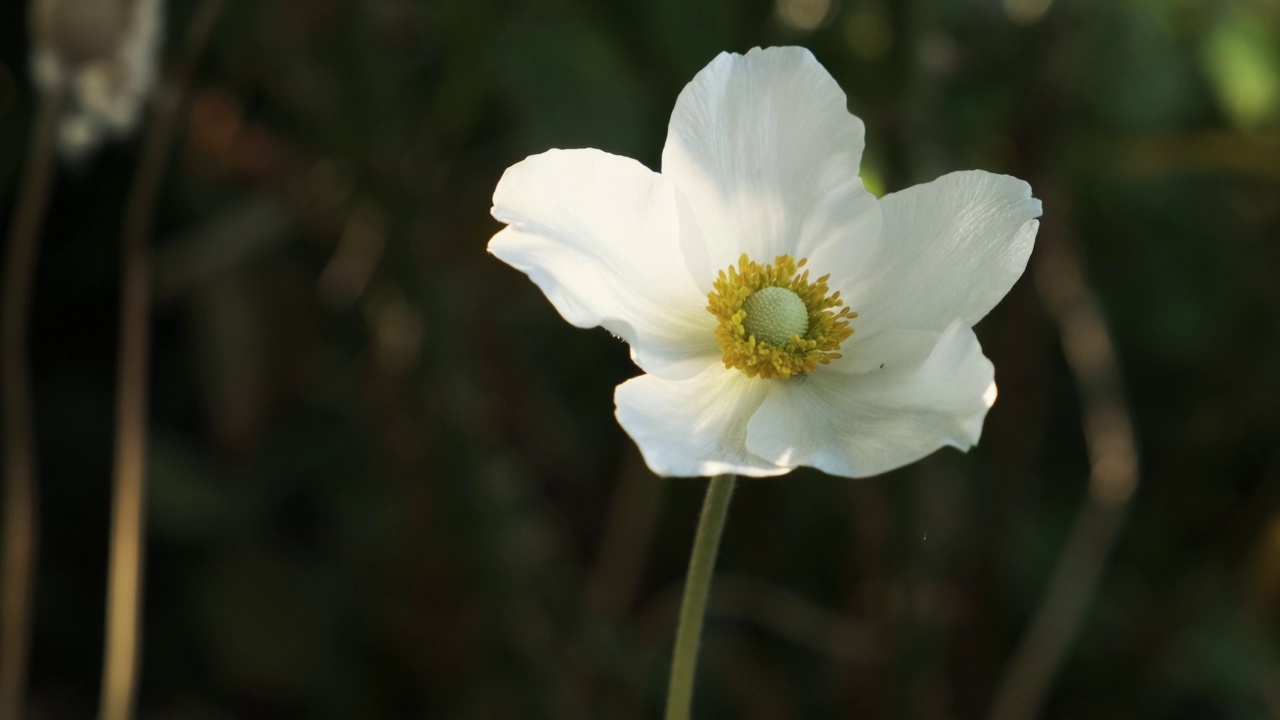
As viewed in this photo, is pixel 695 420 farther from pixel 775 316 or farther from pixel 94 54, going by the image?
pixel 94 54

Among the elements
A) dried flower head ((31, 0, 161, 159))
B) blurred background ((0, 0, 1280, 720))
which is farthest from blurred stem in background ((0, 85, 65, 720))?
blurred background ((0, 0, 1280, 720))

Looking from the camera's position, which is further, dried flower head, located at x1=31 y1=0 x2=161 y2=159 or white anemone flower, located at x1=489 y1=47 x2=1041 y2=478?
dried flower head, located at x1=31 y1=0 x2=161 y2=159

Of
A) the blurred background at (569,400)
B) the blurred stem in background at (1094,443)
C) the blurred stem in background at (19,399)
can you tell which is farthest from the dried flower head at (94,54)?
the blurred stem in background at (1094,443)

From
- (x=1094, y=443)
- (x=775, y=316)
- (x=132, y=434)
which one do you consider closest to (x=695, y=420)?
(x=775, y=316)

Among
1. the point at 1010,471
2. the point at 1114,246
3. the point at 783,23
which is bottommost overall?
the point at 1010,471

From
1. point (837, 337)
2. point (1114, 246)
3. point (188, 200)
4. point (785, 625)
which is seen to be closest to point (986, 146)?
point (1114, 246)

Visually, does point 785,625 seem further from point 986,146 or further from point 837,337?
point 837,337

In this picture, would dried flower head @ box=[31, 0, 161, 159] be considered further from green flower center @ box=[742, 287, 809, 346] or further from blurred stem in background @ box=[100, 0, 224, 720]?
green flower center @ box=[742, 287, 809, 346]

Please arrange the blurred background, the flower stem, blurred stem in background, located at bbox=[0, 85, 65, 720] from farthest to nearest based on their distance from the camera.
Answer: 1. the blurred background
2. blurred stem in background, located at bbox=[0, 85, 65, 720]
3. the flower stem
